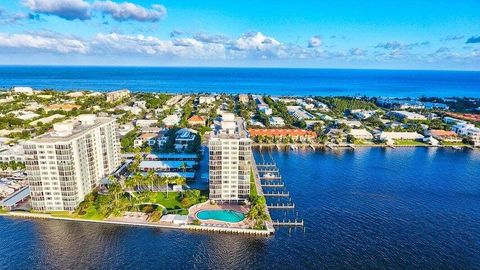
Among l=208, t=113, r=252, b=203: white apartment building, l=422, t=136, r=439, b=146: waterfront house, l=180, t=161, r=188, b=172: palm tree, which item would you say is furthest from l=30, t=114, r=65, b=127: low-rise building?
l=422, t=136, r=439, b=146: waterfront house

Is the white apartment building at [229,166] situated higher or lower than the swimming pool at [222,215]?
higher

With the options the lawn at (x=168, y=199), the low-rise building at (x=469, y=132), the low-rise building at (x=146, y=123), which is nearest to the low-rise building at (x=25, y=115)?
the low-rise building at (x=146, y=123)

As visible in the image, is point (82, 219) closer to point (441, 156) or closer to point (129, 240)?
point (129, 240)

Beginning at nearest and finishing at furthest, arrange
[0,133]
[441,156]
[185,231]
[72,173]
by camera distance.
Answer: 1. [185,231]
2. [72,173]
3. [441,156]
4. [0,133]

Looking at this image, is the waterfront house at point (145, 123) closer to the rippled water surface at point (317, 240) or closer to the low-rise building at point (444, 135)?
the rippled water surface at point (317, 240)

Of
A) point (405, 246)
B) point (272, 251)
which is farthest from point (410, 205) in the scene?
point (272, 251)

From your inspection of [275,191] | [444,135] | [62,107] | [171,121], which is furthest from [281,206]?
[62,107]

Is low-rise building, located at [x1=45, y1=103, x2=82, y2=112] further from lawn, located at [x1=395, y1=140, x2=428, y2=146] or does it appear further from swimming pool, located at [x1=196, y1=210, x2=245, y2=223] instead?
lawn, located at [x1=395, y1=140, x2=428, y2=146]
